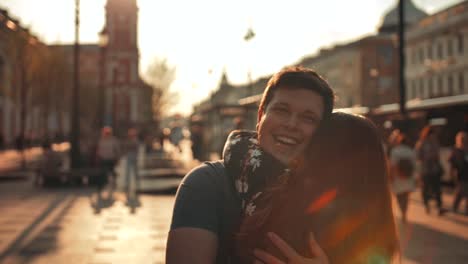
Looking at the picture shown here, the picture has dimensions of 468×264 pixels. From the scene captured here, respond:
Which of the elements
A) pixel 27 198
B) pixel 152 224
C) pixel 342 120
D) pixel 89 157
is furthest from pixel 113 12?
pixel 342 120

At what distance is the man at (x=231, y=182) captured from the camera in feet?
7.59

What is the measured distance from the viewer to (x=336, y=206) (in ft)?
7.55

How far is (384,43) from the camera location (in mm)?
86125

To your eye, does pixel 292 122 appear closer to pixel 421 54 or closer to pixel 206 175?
pixel 206 175

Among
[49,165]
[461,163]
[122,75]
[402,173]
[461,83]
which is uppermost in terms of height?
[122,75]

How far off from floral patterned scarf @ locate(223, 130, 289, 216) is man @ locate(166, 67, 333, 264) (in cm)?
3

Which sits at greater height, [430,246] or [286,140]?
[286,140]

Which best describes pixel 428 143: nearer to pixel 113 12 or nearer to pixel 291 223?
pixel 291 223

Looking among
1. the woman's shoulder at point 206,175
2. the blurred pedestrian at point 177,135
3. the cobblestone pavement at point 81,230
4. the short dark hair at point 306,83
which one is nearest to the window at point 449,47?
the blurred pedestrian at point 177,135

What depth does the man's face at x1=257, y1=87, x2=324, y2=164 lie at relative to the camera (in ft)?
8.05

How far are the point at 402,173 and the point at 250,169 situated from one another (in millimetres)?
11341

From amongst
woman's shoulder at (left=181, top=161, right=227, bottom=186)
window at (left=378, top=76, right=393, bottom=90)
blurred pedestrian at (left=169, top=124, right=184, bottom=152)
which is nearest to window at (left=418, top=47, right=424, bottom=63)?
window at (left=378, top=76, right=393, bottom=90)

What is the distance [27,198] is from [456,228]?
11.0 meters

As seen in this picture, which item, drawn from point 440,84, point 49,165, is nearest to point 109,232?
point 49,165
